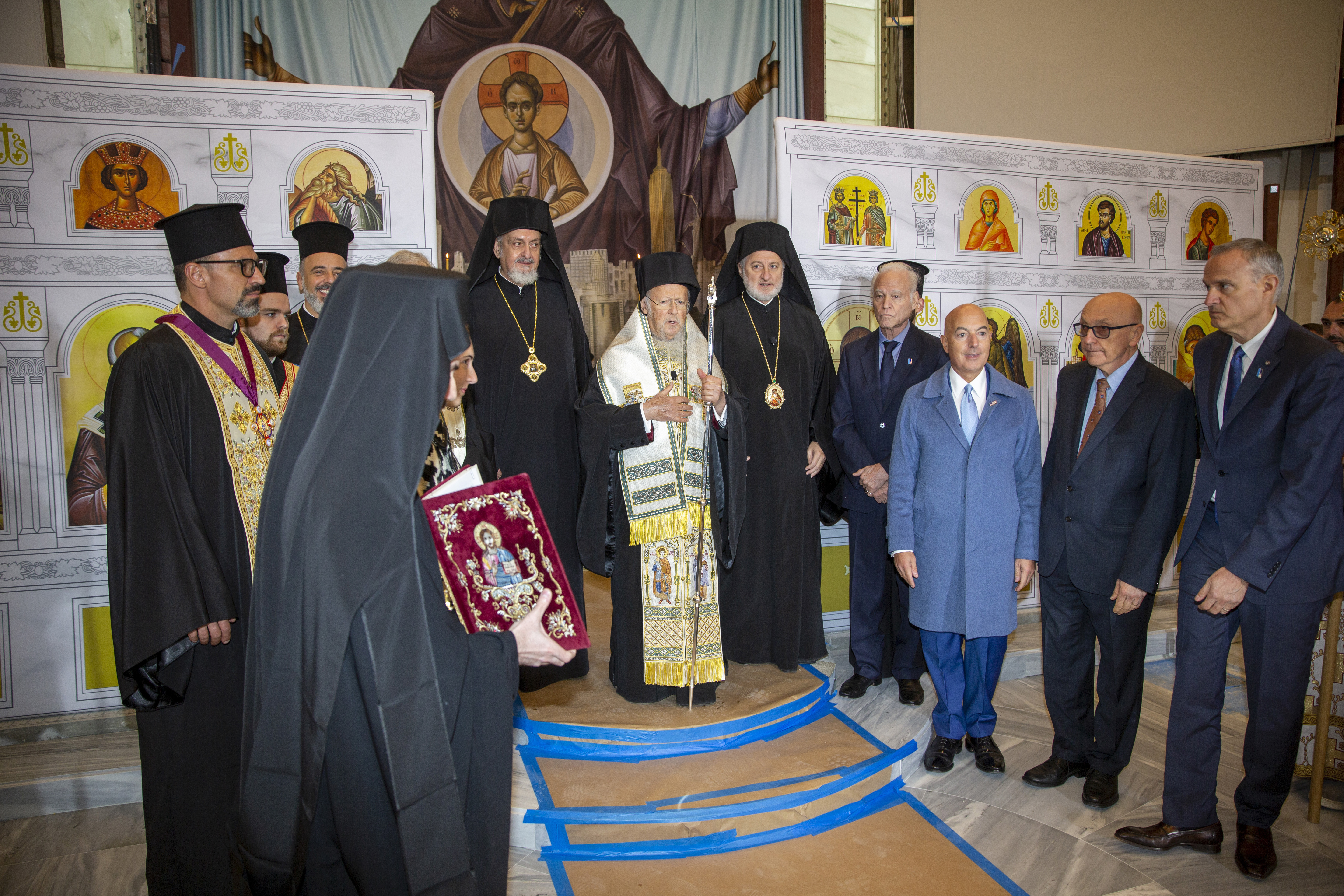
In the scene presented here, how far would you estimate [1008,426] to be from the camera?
12.3 feet

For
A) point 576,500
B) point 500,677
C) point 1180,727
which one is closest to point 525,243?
point 576,500

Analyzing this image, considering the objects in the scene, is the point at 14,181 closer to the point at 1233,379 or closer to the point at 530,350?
the point at 530,350

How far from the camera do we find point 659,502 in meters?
4.30

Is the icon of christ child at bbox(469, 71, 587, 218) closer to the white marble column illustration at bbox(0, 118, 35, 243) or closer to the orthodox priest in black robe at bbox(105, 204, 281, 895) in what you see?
the white marble column illustration at bbox(0, 118, 35, 243)

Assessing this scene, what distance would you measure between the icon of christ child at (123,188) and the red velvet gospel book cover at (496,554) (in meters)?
3.54

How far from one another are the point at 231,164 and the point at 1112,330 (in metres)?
4.61

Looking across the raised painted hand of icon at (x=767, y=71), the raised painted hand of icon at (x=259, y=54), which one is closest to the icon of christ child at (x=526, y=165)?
the raised painted hand of icon at (x=259, y=54)

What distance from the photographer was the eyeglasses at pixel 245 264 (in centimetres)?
298

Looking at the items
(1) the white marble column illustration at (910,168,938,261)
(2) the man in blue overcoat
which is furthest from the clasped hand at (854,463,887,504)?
(1) the white marble column illustration at (910,168,938,261)

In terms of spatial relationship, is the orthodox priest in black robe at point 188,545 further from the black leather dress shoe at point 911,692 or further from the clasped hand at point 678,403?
the black leather dress shoe at point 911,692

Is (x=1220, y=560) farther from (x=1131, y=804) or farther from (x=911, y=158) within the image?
(x=911, y=158)

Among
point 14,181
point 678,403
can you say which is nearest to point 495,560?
point 678,403

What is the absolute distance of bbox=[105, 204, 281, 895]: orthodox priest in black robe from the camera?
2.72 m

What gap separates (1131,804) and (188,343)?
14.5 feet
